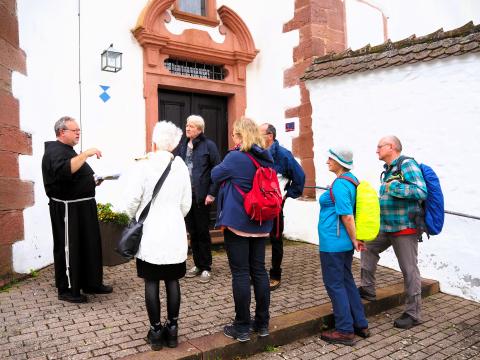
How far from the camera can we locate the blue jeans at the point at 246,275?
3.19 m

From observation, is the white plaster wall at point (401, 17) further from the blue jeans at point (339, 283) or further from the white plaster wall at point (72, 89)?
the blue jeans at point (339, 283)

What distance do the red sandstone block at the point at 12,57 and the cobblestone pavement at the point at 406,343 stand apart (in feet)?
13.1

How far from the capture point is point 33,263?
5117 mm

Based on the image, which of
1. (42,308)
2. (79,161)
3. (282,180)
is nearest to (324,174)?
(282,180)

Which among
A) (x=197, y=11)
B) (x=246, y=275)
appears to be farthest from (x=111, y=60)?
(x=246, y=275)

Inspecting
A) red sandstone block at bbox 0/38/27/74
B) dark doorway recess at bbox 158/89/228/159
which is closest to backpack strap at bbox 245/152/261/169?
red sandstone block at bbox 0/38/27/74

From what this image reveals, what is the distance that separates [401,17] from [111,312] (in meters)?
8.03

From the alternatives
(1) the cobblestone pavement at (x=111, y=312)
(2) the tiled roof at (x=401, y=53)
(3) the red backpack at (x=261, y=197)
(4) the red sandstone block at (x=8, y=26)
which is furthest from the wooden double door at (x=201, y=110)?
(3) the red backpack at (x=261, y=197)

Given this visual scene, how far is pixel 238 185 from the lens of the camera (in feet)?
10.6

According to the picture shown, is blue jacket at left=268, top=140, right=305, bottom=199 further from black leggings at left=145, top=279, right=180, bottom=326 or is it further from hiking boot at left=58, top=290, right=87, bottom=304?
hiking boot at left=58, top=290, right=87, bottom=304

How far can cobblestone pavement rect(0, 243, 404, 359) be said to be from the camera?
10.4ft

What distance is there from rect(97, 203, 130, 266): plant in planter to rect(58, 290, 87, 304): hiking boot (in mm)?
980

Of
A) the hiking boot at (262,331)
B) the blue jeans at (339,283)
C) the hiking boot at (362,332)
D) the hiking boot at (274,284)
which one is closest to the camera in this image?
the hiking boot at (262,331)

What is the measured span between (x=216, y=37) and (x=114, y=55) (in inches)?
76.0
